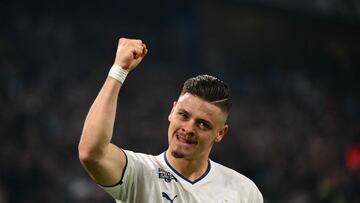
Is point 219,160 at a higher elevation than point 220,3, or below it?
below

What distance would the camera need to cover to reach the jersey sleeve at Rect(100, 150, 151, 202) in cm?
288

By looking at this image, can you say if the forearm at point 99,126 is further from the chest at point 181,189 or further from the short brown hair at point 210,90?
the short brown hair at point 210,90

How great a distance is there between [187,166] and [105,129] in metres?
0.83

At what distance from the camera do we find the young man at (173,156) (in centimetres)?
260

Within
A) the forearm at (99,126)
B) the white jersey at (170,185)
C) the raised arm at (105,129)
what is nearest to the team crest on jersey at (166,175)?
the white jersey at (170,185)

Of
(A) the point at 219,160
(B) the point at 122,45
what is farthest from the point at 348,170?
(B) the point at 122,45

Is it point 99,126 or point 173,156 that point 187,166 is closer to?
point 173,156

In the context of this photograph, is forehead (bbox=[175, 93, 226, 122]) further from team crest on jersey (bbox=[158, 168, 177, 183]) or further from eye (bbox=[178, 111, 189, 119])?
team crest on jersey (bbox=[158, 168, 177, 183])

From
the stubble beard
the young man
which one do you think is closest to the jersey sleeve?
the young man

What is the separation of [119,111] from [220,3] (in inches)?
171

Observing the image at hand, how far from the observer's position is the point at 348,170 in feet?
33.2

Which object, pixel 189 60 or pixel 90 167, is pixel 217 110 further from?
pixel 189 60

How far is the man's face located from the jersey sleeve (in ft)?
0.63

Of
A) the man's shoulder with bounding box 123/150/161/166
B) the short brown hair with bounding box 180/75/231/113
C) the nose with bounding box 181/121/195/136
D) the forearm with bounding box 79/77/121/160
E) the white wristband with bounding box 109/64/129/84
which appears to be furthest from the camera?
the short brown hair with bounding box 180/75/231/113
